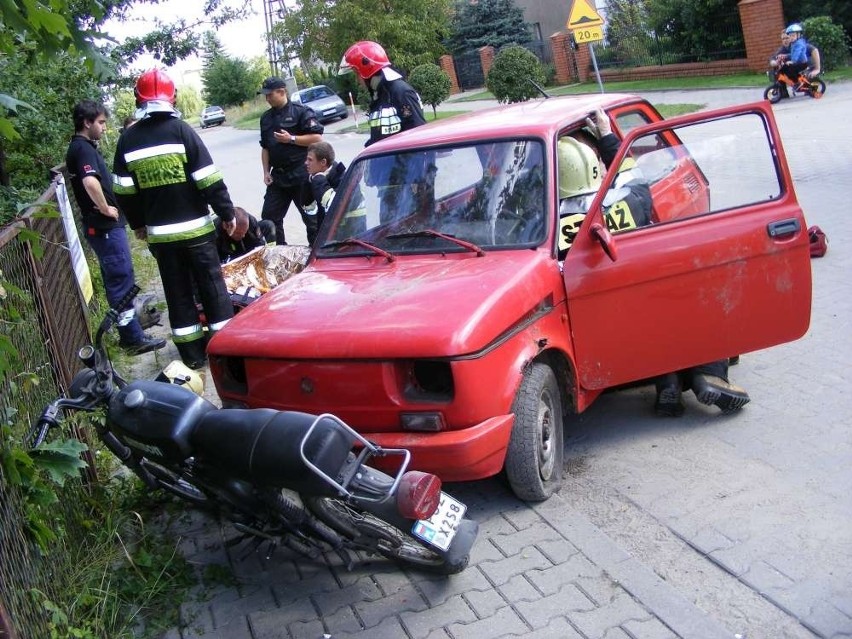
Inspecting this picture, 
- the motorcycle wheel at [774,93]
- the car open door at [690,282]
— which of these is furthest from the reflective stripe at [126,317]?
the motorcycle wheel at [774,93]

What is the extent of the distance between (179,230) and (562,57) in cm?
2661

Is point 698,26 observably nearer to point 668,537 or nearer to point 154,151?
point 154,151

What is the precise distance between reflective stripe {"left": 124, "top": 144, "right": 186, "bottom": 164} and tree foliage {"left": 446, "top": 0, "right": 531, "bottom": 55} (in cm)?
3195

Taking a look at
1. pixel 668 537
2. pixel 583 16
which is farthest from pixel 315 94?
pixel 668 537

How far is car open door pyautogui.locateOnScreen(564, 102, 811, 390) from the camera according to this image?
4816 millimetres

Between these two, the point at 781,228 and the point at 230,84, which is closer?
the point at 781,228

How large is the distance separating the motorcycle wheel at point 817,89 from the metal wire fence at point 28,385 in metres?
15.9

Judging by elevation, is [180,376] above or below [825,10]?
below

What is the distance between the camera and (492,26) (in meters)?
37.4

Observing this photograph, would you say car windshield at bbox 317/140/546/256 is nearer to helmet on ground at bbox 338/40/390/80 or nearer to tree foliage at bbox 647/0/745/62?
helmet on ground at bbox 338/40/390/80

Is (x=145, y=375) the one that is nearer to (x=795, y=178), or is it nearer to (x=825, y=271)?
(x=825, y=271)

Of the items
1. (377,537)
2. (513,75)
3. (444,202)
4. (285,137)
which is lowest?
(377,537)

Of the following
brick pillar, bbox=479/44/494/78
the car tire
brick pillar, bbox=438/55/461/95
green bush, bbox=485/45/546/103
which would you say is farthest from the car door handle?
brick pillar, bbox=438/55/461/95

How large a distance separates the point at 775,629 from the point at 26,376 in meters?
3.09
